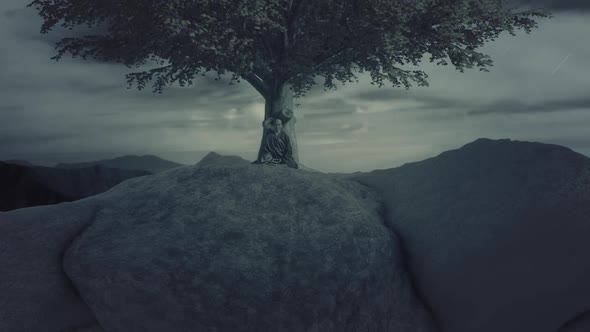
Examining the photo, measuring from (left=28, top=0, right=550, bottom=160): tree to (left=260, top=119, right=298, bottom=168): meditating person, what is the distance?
465 centimetres

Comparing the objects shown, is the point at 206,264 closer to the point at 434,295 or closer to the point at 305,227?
the point at 305,227

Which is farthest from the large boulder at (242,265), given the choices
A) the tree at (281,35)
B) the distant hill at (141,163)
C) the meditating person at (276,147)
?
the distant hill at (141,163)

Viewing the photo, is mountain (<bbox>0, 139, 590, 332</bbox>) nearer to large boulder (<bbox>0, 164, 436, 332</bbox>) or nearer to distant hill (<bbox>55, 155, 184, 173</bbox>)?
large boulder (<bbox>0, 164, 436, 332</bbox>)

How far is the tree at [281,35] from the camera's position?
55.1ft

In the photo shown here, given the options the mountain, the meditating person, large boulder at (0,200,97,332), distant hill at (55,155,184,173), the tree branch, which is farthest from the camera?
distant hill at (55,155,184,173)

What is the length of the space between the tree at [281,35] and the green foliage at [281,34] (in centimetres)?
4

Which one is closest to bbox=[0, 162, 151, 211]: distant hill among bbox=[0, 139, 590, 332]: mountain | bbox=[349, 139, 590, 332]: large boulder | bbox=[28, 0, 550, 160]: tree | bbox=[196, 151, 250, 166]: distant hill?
bbox=[28, 0, 550, 160]: tree

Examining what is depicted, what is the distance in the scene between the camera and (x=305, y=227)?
7.81 meters

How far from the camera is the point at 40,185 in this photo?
16.8 m

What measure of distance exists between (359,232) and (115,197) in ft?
15.4

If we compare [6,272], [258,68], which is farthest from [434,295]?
[258,68]

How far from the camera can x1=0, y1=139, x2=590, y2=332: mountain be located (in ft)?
23.2

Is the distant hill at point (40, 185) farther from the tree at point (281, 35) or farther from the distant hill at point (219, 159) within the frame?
the distant hill at point (219, 159)

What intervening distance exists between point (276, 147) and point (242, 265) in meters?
4.64
